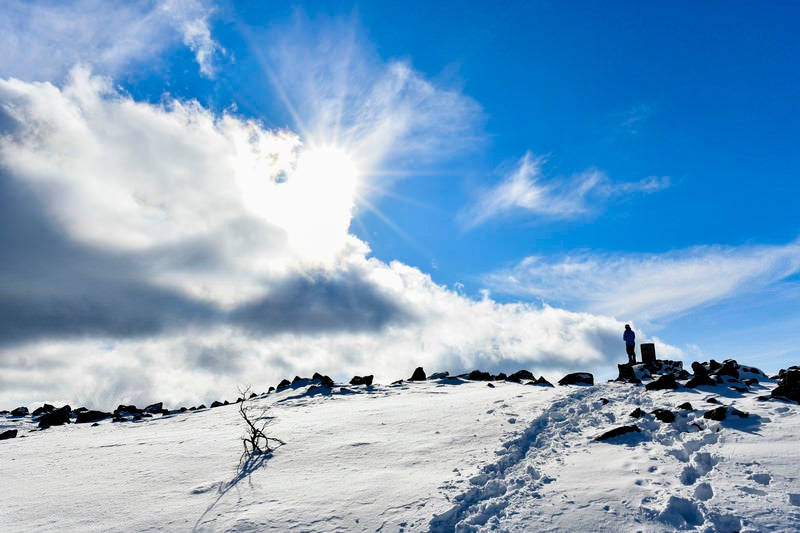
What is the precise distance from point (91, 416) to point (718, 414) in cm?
2836

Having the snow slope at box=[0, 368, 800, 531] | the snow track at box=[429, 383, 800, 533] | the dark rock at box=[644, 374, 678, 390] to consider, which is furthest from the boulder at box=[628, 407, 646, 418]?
the dark rock at box=[644, 374, 678, 390]

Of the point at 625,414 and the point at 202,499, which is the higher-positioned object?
the point at 625,414

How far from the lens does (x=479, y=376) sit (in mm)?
26562

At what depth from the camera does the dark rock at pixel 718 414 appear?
11133mm

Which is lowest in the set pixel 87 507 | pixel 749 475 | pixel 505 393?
pixel 87 507

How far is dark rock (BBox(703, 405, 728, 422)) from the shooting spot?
11133 millimetres

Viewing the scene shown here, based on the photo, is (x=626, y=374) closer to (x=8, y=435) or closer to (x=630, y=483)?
(x=630, y=483)

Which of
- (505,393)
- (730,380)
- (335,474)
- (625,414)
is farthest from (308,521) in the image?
(730,380)

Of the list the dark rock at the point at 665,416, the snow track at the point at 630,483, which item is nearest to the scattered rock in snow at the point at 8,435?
the snow track at the point at 630,483

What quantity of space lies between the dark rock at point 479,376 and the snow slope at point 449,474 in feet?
34.0

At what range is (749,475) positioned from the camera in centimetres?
782

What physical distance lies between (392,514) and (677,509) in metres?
4.62

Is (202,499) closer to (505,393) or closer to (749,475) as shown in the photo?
(749,475)

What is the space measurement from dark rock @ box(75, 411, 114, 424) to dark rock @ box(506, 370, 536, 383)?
23.1 m
